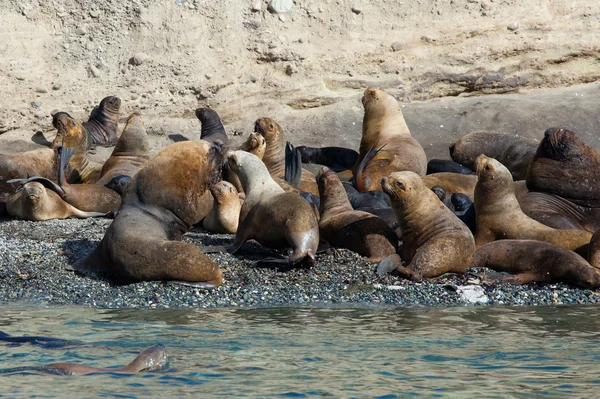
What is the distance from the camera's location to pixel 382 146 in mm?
11664

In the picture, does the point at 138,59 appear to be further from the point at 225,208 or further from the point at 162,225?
the point at 162,225

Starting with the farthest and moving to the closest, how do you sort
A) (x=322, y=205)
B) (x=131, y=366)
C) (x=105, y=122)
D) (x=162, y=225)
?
(x=105, y=122)
(x=322, y=205)
(x=162, y=225)
(x=131, y=366)

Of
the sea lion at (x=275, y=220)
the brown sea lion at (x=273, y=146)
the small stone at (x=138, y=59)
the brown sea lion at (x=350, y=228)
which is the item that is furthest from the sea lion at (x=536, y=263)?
the small stone at (x=138, y=59)

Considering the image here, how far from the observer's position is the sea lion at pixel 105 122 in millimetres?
13078

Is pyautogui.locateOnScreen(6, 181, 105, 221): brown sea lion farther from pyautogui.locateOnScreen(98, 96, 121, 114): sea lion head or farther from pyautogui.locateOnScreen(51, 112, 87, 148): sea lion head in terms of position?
pyautogui.locateOnScreen(98, 96, 121, 114): sea lion head

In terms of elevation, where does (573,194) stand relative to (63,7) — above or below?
below

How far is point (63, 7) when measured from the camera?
14.6 m

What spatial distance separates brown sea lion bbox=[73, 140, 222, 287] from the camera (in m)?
7.06

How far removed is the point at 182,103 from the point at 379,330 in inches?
344

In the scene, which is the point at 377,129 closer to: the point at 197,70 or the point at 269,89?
the point at 269,89

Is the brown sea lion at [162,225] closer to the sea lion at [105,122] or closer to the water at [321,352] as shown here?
the water at [321,352]

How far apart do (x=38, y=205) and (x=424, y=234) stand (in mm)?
4013

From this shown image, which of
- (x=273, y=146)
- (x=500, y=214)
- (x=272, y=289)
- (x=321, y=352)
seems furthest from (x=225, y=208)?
(x=321, y=352)

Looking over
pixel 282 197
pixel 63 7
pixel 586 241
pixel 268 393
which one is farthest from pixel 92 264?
pixel 63 7
